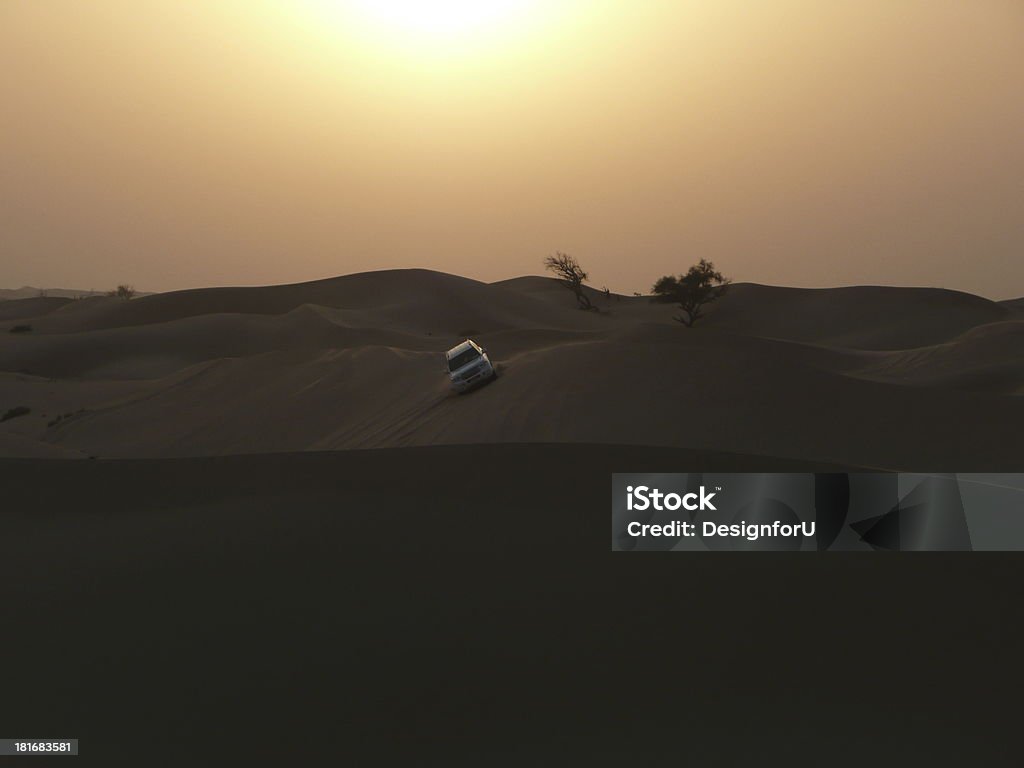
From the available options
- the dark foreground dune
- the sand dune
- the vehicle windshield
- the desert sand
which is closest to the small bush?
the vehicle windshield

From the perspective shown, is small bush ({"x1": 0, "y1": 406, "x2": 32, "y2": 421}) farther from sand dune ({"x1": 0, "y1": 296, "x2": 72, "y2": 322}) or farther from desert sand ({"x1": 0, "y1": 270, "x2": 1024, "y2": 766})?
sand dune ({"x1": 0, "y1": 296, "x2": 72, "y2": 322})

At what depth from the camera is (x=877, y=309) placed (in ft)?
246

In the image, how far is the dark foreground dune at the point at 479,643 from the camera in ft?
23.6

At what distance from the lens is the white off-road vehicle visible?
2577 centimetres

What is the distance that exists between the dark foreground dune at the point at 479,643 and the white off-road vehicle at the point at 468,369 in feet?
45.7

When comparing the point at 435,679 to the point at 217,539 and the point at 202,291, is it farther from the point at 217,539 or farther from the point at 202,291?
the point at 202,291

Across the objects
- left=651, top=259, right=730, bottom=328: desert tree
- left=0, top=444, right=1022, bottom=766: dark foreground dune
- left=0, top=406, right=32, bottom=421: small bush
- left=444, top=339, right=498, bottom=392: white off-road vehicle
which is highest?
left=651, top=259, right=730, bottom=328: desert tree

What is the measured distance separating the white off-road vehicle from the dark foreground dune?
13.9 metres

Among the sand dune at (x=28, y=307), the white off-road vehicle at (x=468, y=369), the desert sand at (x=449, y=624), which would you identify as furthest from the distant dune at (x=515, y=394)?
the sand dune at (x=28, y=307)

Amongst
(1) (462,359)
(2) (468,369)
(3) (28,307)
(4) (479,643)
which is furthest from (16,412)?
(3) (28,307)

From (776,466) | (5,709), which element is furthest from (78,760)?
(776,466)

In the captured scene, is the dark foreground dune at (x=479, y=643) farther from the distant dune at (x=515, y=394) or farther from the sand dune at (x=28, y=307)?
the sand dune at (x=28, y=307)

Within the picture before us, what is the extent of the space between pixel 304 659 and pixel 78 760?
6.06 ft

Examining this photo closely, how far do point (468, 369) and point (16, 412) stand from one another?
19353 millimetres
